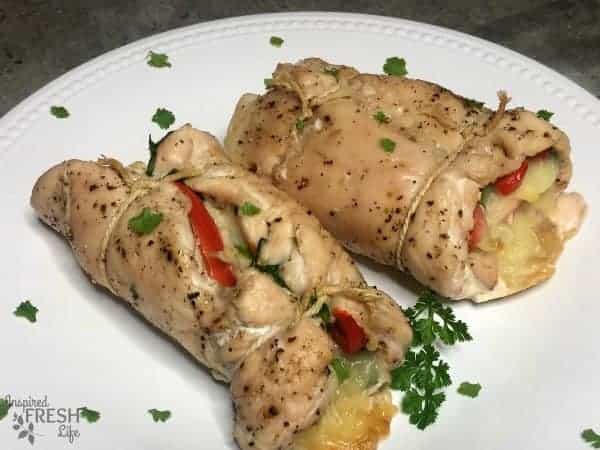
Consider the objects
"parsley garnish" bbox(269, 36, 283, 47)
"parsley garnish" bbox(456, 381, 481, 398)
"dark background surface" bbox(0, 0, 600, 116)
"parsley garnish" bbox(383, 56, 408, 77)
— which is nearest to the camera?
"parsley garnish" bbox(456, 381, 481, 398)

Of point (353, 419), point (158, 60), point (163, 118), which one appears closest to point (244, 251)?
point (353, 419)

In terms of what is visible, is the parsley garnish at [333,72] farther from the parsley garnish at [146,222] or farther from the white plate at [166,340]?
the parsley garnish at [146,222]

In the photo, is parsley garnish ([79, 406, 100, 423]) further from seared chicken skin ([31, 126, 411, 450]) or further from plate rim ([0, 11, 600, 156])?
plate rim ([0, 11, 600, 156])

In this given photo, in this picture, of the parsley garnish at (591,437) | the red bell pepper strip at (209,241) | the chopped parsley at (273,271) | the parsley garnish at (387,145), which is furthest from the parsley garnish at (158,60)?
the parsley garnish at (591,437)

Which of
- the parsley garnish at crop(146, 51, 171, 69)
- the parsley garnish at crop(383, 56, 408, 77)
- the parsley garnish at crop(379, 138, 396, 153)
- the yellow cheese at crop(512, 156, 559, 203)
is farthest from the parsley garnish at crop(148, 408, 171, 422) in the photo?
the parsley garnish at crop(383, 56, 408, 77)

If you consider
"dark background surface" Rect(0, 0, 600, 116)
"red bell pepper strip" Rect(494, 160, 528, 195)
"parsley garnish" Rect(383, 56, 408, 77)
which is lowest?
"red bell pepper strip" Rect(494, 160, 528, 195)
